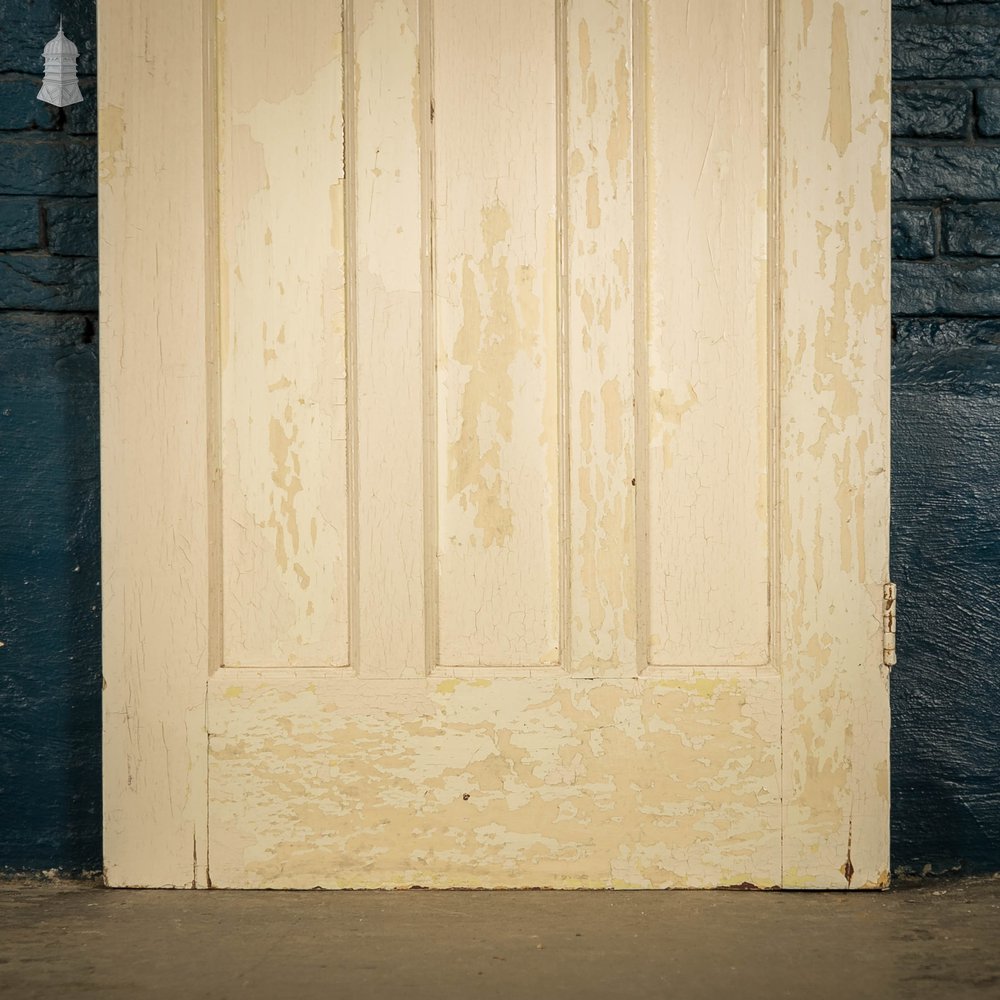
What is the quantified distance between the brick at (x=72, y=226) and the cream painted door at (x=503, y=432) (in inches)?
7.0

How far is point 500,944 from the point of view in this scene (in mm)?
1601

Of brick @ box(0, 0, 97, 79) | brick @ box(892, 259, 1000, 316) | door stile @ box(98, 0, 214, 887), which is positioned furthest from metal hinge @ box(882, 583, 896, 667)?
brick @ box(0, 0, 97, 79)

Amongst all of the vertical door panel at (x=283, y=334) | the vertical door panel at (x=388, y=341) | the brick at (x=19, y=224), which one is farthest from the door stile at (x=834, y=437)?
the brick at (x=19, y=224)

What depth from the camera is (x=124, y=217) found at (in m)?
1.78

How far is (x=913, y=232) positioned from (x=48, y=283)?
1639 millimetres

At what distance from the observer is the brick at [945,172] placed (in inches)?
75.4

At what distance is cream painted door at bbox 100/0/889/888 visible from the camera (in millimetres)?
1764

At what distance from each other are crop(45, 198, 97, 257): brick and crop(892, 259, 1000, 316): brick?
1.52m

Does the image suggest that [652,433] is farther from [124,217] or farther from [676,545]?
[124,217]

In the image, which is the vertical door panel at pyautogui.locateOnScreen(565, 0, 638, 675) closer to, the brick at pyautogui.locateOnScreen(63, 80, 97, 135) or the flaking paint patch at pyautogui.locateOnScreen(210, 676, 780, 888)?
the flaking paint patch at pyautogui.locateOnScreen(210, 676, 780, 888)

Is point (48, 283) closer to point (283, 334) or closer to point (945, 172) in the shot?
point (283, 334)

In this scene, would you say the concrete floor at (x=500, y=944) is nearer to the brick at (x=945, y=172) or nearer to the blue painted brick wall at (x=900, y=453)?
the blue painted brick wall at (x=900, y=453)

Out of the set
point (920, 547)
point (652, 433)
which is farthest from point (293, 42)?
point (920, 547)

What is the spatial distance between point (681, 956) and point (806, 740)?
0.43 metres
